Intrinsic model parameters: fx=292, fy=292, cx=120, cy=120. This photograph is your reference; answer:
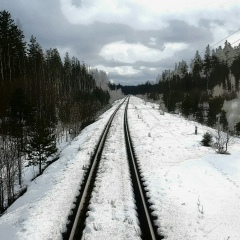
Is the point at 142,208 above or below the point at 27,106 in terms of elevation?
below

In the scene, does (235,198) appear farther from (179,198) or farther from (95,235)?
(95,235)

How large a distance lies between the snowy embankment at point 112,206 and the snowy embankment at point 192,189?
36.0 inches

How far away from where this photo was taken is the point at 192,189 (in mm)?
12312

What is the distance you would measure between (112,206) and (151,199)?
162cm

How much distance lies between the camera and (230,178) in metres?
13.6

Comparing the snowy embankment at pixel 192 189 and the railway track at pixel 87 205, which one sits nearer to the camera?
the railway track at pixel 87 205

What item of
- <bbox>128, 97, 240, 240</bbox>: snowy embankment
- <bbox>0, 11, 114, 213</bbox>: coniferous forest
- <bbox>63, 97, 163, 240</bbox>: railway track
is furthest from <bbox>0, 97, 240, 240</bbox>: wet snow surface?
<bbox>0, 11, 114, 213</bbox>: coniferous forest

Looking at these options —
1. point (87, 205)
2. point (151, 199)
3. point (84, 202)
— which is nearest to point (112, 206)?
point (87, 205)

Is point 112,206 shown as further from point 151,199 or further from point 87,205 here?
point 151,199

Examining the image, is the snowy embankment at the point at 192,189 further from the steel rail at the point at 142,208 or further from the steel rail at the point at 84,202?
the steel rail at the point at 84,202

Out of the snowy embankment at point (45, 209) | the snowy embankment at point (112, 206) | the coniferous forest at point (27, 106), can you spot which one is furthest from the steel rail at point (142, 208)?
the coniferous forest at point (27, 106)

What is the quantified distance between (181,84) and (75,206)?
277 feet

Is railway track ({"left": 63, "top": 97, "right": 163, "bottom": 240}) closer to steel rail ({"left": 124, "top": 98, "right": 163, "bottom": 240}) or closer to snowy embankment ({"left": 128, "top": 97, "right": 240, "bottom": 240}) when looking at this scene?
steel rail ({"left": 124, "top": 98, "right": 163, "bottom": 240})

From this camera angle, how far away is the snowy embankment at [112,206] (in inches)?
337
